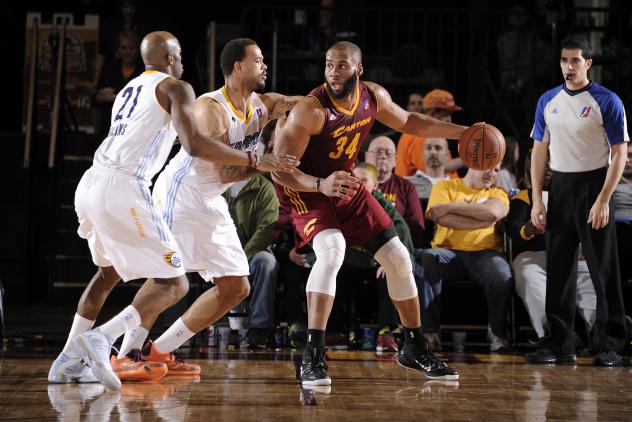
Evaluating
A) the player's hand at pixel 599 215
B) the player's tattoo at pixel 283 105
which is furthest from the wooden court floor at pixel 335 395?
the player's tattoo at pixel 283 105

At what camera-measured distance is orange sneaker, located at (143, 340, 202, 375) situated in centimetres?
582

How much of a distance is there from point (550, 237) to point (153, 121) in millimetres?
2760

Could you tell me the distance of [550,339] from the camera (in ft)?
22.3

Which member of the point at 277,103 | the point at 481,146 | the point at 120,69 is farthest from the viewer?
the point at 120,69

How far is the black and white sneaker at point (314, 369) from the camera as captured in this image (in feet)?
18.1

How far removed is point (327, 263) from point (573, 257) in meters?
1.96

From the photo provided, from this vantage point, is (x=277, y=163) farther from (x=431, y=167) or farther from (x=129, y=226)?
(x=431, y=167)

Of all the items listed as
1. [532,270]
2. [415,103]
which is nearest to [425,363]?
[532,270]

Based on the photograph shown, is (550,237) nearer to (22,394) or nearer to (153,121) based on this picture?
(153,121)

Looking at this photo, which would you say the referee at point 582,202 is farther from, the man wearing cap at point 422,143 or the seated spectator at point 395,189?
the man wearing cap at point 422,143

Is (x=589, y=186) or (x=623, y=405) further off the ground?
(x=589, y=186)

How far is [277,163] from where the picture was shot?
5234 mm

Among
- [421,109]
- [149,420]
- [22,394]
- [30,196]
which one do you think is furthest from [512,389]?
[30,196]

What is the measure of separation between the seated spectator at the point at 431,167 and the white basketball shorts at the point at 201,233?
2748 millimetres
